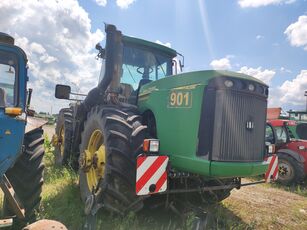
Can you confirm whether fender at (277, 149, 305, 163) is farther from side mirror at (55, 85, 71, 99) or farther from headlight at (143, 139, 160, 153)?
side mirror at (55, 85, 71, 99)

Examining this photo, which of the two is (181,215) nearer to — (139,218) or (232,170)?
(139,218)

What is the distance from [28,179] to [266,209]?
4083 millimetres

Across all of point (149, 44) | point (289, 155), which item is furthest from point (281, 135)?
point (149, 44)

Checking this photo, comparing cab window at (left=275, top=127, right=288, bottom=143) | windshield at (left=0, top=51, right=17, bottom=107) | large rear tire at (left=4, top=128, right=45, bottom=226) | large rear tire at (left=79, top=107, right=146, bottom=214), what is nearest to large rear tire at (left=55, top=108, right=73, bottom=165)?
large rear tire at (left=79, top=107, right=146, bottom=214)

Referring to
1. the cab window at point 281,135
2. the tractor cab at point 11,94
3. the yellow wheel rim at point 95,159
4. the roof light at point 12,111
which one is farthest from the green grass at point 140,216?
the cab window at point 281,135

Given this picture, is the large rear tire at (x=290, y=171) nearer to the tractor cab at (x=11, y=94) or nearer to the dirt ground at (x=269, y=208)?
the dirt ground at (x=269, y=208)

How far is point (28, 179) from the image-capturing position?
3.61 metres

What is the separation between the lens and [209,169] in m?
3.48

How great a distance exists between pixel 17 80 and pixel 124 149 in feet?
4.72

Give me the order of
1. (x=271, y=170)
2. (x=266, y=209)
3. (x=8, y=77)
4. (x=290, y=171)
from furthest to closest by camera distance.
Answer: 1. (x=290, y=171)
2. (x=266, y=209)
3. (x=271, y=170)
4. (x=8, y=77)

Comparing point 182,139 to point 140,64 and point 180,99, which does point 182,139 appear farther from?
point 140,64

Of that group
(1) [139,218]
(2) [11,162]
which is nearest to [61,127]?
(1) [139,218]

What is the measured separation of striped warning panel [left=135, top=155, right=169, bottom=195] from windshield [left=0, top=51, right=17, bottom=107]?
1547 millimetres

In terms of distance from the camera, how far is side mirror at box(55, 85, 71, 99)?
187 inches
